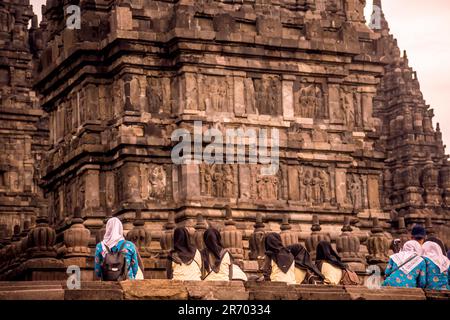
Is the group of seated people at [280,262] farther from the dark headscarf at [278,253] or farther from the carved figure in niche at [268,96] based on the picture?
the carved figure in niche at [268,96]

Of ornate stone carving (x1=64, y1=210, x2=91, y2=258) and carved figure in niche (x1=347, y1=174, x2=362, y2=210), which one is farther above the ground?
carved figure in niche (x1=347, y1=174, x2=362, y2=210)

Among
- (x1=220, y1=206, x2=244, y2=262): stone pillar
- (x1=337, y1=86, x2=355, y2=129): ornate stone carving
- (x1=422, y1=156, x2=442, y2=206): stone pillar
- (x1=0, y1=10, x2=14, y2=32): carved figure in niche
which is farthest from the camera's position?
(x1=422, y1=156, x2=442, y2=206): stone pillar

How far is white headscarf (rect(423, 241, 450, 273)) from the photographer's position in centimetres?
3519

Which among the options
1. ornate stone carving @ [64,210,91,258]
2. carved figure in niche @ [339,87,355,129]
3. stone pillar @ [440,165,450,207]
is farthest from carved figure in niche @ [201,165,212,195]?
stone pillar @ [440,165,450,207]

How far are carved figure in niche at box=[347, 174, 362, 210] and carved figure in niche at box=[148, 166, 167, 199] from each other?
7013 millimetres

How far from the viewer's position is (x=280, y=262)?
39938mm

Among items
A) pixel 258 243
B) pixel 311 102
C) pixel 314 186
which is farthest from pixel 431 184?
pixel 258 243

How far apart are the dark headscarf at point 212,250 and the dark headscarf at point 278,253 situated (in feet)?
4.44

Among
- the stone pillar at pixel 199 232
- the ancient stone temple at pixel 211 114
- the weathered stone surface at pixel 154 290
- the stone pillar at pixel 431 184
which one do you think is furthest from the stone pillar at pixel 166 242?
the stone pillar at pixel 431 184

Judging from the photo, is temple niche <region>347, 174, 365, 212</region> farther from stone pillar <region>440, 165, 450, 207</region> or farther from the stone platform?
the stone platform

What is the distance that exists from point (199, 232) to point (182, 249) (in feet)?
29.0

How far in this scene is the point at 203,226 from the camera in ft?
159

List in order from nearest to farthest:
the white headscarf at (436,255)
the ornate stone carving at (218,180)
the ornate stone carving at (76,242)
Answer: the white headscarf at (436,255) → the ornate stone carving at (76,242) → the ornate stone carving at (218,180)

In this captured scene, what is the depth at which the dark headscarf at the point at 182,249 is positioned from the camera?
3866 centimetres
